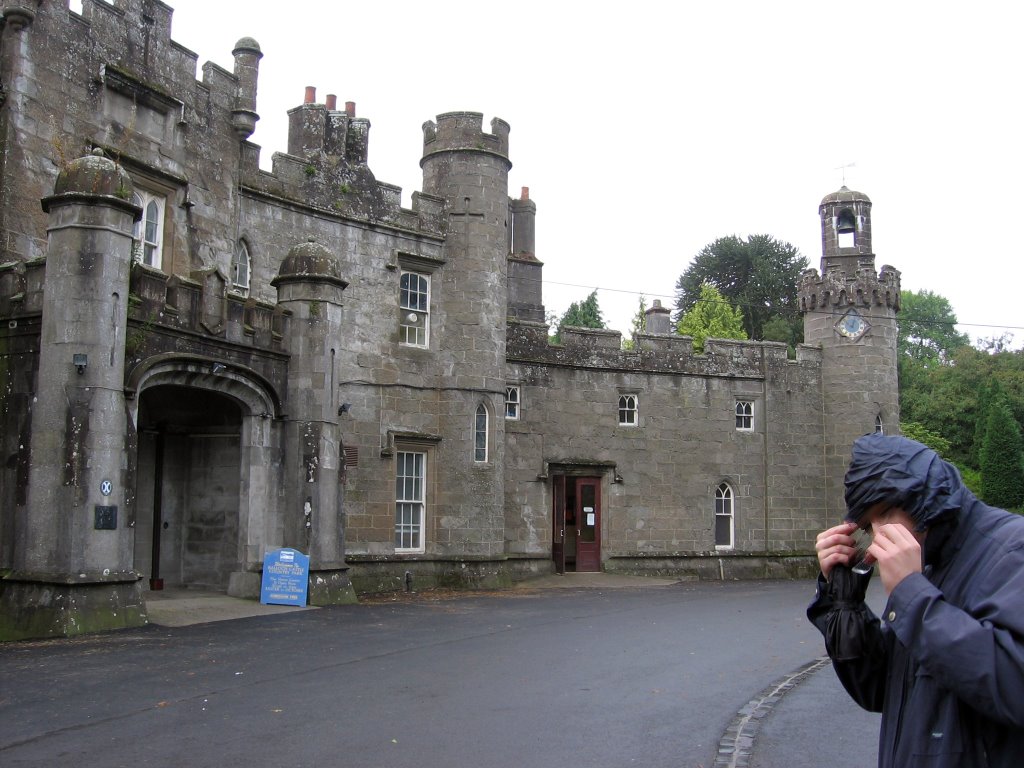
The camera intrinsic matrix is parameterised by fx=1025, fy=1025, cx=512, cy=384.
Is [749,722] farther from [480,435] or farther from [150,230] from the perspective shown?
[480,435]

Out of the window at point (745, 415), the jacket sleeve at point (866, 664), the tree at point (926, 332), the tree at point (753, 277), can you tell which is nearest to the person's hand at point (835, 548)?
the jacket sleeve at point (866, 664)

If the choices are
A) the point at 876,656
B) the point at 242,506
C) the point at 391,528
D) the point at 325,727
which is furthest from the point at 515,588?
the point at 876,656

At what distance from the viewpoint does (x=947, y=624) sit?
249cm

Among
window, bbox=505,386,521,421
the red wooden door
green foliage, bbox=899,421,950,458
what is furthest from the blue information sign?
green foliage, bbox=899,421,950,458

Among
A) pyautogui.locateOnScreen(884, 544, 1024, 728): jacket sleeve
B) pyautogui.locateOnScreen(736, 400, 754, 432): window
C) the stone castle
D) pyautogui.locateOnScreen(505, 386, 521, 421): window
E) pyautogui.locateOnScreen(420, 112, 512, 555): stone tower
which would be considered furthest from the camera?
pyautogui.locateOnScreen(736, 400, 754, 432): window

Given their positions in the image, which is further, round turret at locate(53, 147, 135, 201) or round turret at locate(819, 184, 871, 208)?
round turret at locate(819, 184, 871, 208)

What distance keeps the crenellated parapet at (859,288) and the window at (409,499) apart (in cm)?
1390

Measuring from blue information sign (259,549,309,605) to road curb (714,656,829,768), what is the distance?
831 centimetres

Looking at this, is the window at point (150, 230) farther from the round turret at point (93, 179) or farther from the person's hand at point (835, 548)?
the person's hand at point (835, 548)

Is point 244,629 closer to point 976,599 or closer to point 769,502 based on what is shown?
point 976,599

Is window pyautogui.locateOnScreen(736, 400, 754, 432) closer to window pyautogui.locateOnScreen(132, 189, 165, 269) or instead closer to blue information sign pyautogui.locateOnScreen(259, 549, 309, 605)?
blue information sign pyautogui.locateOnScreen(259, 549, 309, 605)

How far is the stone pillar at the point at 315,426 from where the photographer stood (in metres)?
→ 17.2

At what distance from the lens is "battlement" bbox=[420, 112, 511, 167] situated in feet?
76.4

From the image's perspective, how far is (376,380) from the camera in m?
22.0
